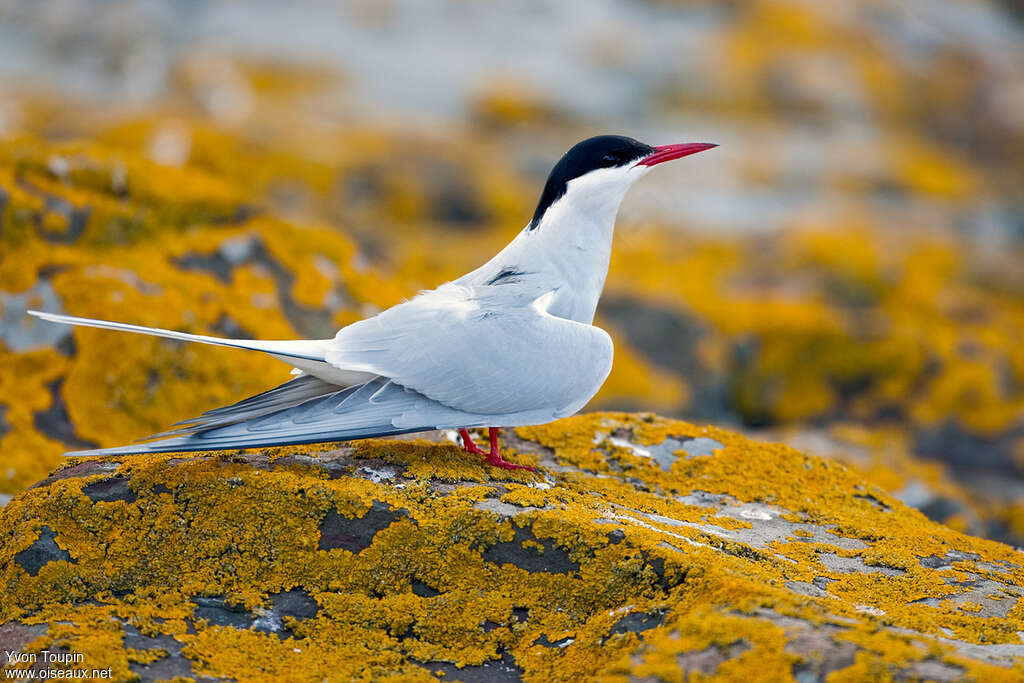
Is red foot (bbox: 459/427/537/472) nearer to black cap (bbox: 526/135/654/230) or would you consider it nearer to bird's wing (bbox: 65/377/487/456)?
bird's wing (bbox: 65/377/487/456)

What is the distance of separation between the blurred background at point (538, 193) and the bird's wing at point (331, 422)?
7.64 ft

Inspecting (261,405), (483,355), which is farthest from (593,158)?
(261,405)

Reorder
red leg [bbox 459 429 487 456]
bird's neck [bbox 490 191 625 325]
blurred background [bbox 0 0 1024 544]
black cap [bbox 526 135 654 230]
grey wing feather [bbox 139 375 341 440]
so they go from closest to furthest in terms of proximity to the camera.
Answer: grey wing feather [bbox 139 375 341 440]
red leg [bbox 459 429 487 456]
bird's neck [bbox 490 191 625 325]
black cap [bbox 526 135 654 230]
blurred background [bbox 0 0 1024 544]

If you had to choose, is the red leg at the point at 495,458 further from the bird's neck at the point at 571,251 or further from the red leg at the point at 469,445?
the bird's neck at the point at 571,251

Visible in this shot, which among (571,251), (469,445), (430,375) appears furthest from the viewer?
(571,251)

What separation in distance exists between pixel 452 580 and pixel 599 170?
2981 millimetres

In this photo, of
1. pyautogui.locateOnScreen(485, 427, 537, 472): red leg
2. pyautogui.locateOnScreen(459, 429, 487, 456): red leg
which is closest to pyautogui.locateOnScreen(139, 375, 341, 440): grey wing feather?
pyautogui.locateOnScreen(459, 429, 487, 456): red leg

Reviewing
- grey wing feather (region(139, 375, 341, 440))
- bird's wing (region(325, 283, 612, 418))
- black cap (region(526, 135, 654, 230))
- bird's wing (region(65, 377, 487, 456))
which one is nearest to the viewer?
bird's wing (region(65, 377, 487, 456))

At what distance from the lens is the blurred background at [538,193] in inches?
309

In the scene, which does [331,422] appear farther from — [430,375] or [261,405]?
[430,375]
